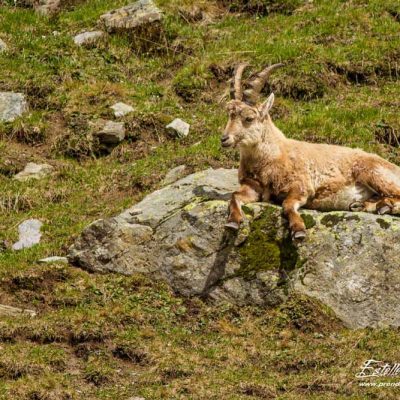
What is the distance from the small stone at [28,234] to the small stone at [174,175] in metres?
2.44

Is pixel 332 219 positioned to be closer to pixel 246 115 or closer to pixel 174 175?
pixel 246 115

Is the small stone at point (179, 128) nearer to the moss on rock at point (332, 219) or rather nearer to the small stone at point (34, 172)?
the small stone at point (34, 172)

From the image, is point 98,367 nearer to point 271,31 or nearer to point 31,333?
point 31,333

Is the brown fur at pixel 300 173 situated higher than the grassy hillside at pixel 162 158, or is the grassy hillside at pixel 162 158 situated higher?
the brown fur at pixel 300 173

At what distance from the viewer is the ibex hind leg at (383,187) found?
1366cm

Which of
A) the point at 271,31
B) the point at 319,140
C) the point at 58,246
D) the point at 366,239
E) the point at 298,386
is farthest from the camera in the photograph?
the point at 271,31

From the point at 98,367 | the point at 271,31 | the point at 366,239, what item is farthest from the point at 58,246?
the point at 271,31

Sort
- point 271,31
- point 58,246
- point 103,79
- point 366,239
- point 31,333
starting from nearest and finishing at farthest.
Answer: point 31,333 < point 366,239 < point 58,246 < point 103,79 < point 271,31

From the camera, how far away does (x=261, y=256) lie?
13383mm

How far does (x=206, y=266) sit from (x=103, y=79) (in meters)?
9.17

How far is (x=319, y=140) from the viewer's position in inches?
716

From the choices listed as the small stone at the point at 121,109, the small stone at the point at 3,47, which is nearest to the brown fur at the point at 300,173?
the small stone at the point at 121,109

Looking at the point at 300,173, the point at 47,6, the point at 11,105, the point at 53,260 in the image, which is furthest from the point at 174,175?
the point at 47,6

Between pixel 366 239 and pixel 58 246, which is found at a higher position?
pixel 366 239
